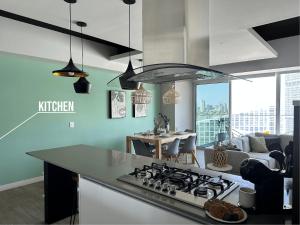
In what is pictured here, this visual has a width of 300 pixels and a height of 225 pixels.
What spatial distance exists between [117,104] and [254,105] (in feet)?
13.5

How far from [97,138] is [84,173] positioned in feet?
11.5

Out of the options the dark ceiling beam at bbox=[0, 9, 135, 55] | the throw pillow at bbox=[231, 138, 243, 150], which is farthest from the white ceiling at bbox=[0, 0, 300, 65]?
the throw pillow at bbox=[231, 138, 243, 150]

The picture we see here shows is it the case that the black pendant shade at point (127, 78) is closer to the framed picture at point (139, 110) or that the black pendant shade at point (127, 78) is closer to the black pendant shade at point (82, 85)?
the black pendant shade at point (82, 85)

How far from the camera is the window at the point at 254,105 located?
616cm

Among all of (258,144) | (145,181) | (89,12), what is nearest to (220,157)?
(145,181)

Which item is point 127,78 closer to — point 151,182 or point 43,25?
point 151,182

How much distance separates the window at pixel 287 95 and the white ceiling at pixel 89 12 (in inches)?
181

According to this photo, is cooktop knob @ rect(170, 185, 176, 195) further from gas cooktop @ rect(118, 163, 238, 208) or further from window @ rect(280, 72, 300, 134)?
window @ rect(280, 72, 300, 134)

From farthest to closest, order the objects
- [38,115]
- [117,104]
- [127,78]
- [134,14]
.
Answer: [117,104]
[38,115]
[134,14]
[127,78]

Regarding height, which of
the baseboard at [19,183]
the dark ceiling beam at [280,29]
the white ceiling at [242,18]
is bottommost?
the baseboard at [19,183]

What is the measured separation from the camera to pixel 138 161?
2424 mm

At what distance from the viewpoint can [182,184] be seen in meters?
1.59

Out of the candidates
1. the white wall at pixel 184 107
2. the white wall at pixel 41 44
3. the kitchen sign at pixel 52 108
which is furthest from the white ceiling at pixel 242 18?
the kitchen sign at pixel 52 108

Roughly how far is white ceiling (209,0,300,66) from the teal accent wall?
302cm
